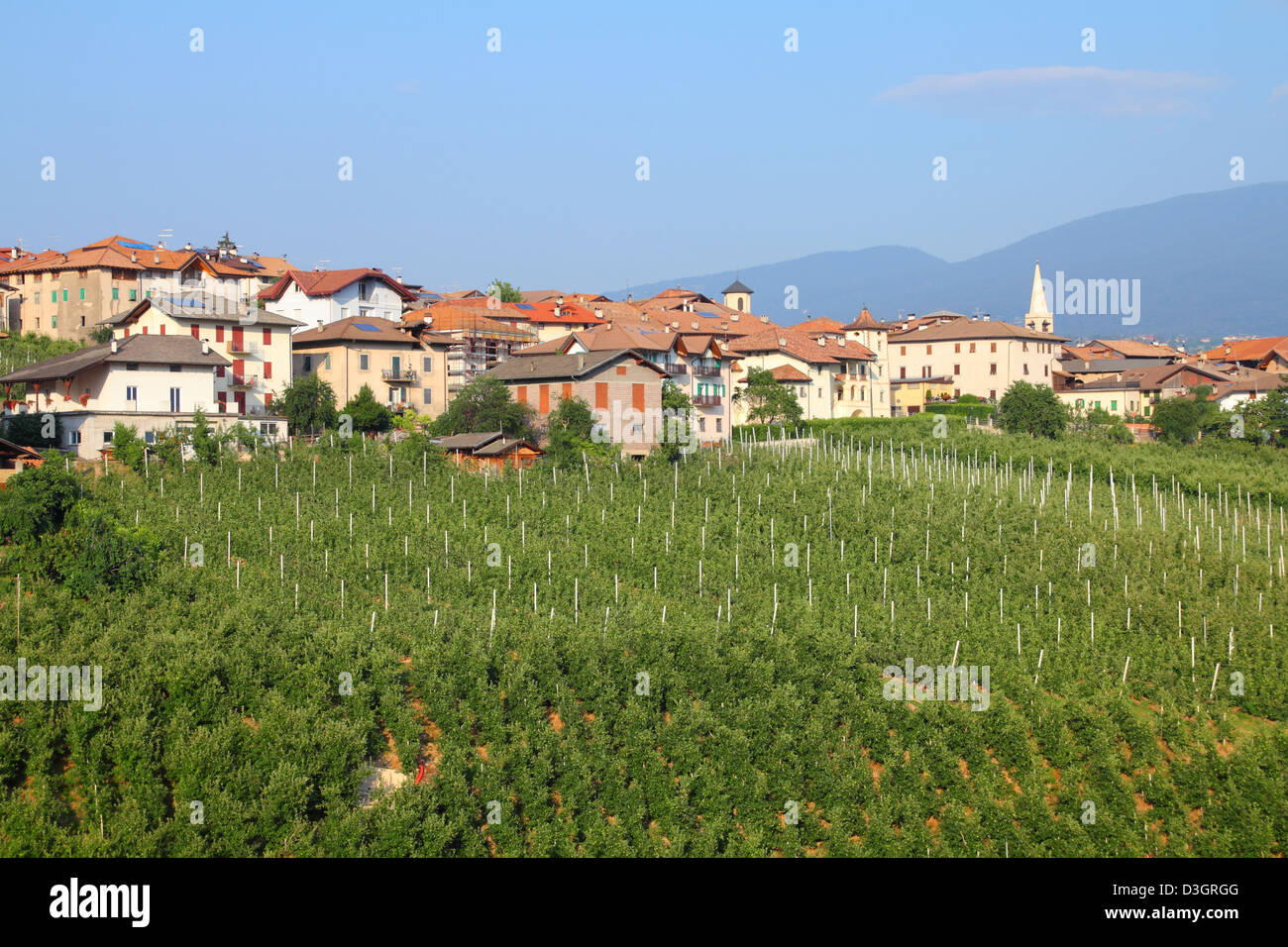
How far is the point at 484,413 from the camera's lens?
4594 cm

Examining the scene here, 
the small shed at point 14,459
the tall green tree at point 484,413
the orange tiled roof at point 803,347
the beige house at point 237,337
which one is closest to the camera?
the small shed at point 14,459

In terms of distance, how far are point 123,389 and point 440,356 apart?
52.3 feet

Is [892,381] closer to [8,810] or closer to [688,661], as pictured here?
[688,661]

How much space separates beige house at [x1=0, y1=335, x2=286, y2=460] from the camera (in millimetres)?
39469

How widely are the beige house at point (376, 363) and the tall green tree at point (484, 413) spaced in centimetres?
553

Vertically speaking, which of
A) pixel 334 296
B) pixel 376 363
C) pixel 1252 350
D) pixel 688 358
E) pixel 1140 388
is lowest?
pixel 1140 388

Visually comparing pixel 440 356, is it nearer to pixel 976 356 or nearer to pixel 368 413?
pixel 368 413

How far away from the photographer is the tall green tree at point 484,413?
45.9 meters

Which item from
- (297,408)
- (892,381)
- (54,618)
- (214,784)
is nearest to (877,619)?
(214,784)

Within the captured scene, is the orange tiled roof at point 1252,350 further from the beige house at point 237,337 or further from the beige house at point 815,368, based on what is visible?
the beige house at point 237,337

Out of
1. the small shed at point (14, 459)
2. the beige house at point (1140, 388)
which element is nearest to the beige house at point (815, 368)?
the beige house at point (1140, 388)

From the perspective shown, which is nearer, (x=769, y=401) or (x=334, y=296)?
(x=334, y=296)

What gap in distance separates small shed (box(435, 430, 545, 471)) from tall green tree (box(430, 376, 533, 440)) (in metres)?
1.59

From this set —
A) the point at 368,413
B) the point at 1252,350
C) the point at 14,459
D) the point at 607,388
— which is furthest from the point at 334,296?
the point at 1252,350
